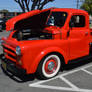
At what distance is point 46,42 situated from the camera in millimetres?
3584

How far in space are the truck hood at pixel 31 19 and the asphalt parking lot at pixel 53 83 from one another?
158 cm

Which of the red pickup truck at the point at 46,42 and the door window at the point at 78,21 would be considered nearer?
the red pickup truck at the point at 46,42

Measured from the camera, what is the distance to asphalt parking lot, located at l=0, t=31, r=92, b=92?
3348 millimetres

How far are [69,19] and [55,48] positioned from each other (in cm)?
106

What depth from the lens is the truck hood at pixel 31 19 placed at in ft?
13.3

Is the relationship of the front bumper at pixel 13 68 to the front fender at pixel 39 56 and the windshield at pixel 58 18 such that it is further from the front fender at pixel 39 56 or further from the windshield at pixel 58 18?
the windshield at pixel 58 18

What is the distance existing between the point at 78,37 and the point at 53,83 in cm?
161

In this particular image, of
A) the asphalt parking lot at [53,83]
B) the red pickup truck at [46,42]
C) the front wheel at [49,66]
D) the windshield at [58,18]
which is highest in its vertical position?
the windshield at [58,18]

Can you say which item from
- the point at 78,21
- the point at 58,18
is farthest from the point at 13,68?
the point at 78,21

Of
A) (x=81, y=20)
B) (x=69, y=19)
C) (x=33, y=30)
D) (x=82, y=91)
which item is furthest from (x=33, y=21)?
(x=82, y=91)

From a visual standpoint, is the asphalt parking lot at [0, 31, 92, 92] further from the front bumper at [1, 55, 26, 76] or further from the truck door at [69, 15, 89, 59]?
the truck door at [69, 15, 89, 59]

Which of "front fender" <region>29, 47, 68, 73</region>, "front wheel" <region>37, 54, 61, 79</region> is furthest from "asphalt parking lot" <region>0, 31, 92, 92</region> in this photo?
"front fender" <region>29, 47, 68, 73</region>

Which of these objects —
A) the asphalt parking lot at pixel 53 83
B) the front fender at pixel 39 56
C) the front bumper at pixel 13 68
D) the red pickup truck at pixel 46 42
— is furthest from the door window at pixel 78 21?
the front bumper at pixel 13 68

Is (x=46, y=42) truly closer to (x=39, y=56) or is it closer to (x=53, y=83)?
(x=39, y=56)
